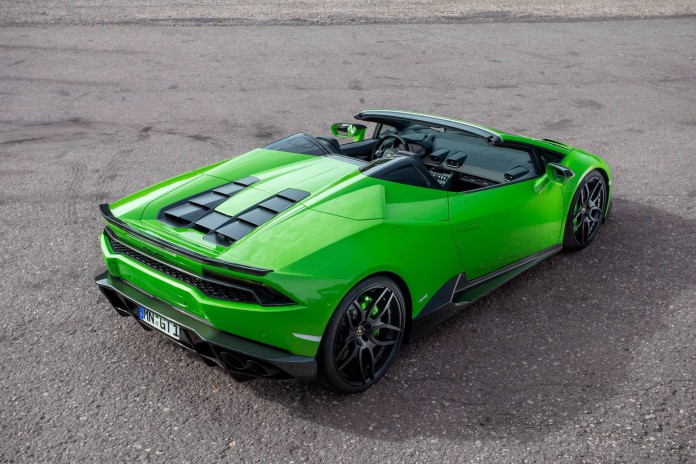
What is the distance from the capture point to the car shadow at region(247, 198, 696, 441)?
14.2 ft

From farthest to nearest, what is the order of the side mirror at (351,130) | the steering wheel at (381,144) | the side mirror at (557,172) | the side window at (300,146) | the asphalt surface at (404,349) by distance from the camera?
the side mirror at (351,130), the steering wheel at (381,144), the side mirror at (557,172), the side window at (300,146), the asphalt surface at (404,349)

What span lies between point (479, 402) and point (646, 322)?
164 centimetres

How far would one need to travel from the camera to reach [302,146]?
5.59m

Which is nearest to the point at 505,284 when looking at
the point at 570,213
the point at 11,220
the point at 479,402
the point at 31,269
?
the point at 570,213

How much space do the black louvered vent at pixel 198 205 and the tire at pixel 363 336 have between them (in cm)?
114

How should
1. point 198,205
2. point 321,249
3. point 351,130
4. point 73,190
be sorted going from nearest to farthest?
point 321,249 → point 198,205 → point 351,130 → point 73,190

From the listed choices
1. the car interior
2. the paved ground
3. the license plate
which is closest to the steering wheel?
the car interior

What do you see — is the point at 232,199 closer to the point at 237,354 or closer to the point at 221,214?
the point at 221,214

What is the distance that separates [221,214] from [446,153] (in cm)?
218

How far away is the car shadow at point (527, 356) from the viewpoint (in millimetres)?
4320

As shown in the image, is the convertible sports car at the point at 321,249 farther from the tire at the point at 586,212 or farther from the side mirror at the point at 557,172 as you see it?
the tire at the point at 586,212

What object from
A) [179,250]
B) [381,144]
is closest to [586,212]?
[381,144]

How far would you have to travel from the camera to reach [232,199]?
4.89m

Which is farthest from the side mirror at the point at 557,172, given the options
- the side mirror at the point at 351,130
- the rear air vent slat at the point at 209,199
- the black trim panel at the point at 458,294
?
the rear air vent slat at the point at 209,199
